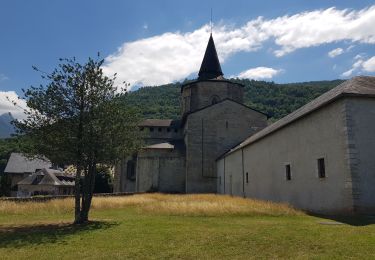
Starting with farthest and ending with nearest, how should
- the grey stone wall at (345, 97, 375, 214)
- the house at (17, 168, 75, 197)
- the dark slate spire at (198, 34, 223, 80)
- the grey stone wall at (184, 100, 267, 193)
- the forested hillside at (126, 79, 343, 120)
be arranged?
the forested hillside at (126, 79, 343, 120) → the house at (17, 168, 75, 197) → the dark slate spire at (198, 34, 223, 80) → the grey stone wall at (184, 100, 267, 193) → the grey stone wall at (345, 97, 375, 214)

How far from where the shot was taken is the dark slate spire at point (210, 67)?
160 ft

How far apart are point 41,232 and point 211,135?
3202 centimetres

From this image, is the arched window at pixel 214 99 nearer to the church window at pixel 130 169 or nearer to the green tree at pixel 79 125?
the church window at pixel 130 169

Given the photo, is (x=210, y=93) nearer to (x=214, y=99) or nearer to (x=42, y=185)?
(x=214, y=99)

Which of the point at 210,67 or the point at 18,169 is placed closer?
the point at 210,67

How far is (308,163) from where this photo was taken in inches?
697

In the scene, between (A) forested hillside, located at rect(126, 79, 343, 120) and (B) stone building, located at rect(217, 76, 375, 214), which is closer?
(B) stone building, located at rect(217, 76, 375, 214)

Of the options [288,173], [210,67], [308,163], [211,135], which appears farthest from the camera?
[210,67]

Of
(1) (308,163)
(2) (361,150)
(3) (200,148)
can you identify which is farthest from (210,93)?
(2) (361,150)

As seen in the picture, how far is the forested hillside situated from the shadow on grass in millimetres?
67401

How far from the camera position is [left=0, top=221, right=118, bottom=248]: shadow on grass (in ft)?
32.3

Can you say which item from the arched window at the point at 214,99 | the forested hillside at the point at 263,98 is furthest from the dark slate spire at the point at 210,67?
the forested hillside at the point at 263,98

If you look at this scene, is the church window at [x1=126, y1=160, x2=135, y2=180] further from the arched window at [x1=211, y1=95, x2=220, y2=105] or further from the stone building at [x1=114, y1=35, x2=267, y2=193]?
the arched window at [x1=211, y1=95, x2=220, y2=105]

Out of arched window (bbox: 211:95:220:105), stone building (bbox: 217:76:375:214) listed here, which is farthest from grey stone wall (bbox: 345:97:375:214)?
arched window (bbox: 211:95:220:105)
